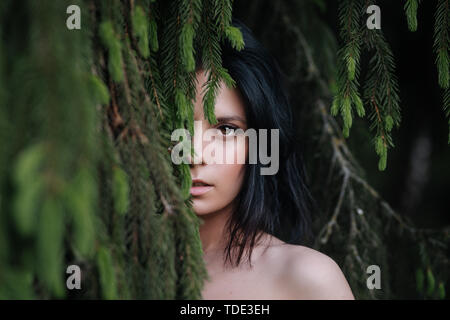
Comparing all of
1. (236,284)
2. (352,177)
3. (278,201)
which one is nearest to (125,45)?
(236,284)

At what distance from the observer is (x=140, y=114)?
1.19 metres

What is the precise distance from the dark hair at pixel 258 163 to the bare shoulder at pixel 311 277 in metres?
0.19

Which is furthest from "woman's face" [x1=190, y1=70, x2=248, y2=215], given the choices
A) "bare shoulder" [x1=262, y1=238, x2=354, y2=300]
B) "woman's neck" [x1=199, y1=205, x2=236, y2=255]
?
"bare shoulder" [x1=262, y1=238, x2=354, y2=300]

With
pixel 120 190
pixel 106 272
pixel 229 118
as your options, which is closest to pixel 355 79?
pixel 229 118

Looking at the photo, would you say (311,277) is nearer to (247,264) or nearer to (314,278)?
(314,278)

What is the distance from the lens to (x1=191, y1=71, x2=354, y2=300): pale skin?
156 centimetres

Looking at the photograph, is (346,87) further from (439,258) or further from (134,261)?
(439,258)

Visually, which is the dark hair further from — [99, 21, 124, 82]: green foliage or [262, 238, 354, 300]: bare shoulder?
[99, 21, 124, 82]: green foliage

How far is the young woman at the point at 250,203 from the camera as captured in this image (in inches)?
63.2

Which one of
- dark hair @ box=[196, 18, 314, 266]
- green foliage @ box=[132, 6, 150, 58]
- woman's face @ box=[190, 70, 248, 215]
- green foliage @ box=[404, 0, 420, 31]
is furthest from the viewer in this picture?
dark hair @ box=[196, 18, 314, 266]

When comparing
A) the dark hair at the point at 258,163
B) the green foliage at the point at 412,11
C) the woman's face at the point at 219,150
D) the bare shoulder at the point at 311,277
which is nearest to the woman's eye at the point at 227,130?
the woman's face at the point at 219,150

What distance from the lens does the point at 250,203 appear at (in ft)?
6.24
